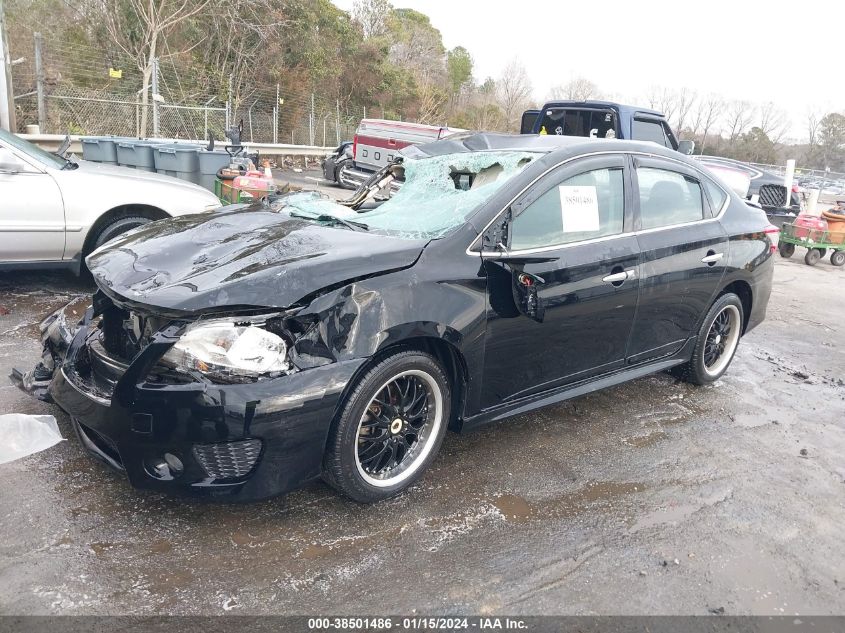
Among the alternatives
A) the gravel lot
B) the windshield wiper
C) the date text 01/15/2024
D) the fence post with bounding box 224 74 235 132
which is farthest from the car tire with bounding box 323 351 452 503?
the fence post with bounding box 224 74 235 132

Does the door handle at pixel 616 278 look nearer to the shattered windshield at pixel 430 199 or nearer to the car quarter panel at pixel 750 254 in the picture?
the shattered windshield at pixel 430 199

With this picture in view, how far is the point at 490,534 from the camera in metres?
2.87

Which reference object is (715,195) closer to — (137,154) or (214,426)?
(214,426)

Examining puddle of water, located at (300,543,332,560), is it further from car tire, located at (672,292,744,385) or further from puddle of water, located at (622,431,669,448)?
car tire, located at (672,292,744,385)

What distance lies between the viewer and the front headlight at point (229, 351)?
8.33ft

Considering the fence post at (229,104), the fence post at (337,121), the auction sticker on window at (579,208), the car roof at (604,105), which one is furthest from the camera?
the fence post at (337,121)

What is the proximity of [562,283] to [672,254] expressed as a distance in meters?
1.06

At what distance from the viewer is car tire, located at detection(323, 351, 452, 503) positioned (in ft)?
8.94

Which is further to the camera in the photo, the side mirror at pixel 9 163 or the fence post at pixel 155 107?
the fence post at pixel 155 107

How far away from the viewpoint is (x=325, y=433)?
265cm

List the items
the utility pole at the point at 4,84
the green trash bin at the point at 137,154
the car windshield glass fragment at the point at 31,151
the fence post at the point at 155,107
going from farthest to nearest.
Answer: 1. the fence post at the point at 155,107
2. the utility pole at the point at 4,84
3. the green trash bin at the point at 137,154
4. the car windshield glass fragment at the point at 31,151

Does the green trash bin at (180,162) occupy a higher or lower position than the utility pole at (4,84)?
lower

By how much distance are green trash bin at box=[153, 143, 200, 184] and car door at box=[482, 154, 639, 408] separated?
245 inches

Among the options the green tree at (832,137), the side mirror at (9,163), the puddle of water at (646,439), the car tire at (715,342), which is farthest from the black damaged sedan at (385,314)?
the green tree at (832,137)
